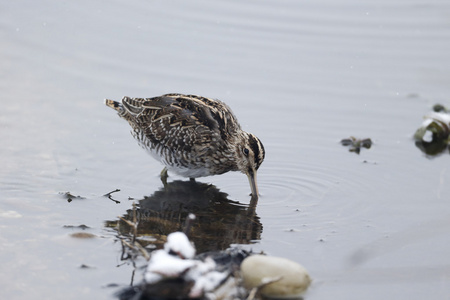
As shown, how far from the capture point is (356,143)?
8266 millimetres

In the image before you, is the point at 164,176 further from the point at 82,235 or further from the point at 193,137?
the point at 82,235

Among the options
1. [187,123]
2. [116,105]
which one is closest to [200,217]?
[187,123]

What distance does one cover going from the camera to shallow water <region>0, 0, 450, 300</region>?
5711mm

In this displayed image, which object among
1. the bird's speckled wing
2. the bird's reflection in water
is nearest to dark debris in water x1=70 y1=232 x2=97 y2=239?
the bird's reflection in water

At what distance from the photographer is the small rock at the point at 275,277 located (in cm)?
502

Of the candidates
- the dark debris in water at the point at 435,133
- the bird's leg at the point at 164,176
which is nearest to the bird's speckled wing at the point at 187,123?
the bird's leg at the point at 164,176

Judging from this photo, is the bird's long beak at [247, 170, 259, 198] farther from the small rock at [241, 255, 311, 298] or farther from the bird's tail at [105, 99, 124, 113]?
the small rock at [241, 255, 311, 298]

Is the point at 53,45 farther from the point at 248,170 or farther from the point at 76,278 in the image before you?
the point at 76,278

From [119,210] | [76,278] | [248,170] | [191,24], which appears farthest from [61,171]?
[191,24]

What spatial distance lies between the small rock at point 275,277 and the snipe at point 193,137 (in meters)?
2.50

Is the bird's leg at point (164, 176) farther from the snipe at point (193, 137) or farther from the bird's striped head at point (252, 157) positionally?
the bird's striped head at point (252, 157)

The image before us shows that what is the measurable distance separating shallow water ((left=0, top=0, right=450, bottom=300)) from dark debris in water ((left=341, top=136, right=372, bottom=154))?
9 centimetres

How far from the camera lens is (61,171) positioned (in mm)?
7430

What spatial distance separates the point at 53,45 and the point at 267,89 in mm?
3298
